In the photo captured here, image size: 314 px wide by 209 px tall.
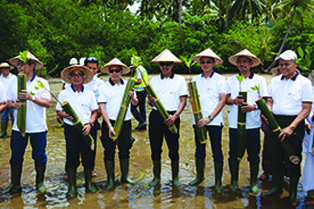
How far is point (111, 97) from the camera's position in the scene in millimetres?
4578

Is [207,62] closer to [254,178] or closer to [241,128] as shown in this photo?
[241,128]

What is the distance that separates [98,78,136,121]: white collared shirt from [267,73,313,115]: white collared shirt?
2.48m

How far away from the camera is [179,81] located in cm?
460

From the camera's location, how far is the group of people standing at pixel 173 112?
4074 mm

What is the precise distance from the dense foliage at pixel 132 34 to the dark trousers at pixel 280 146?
18.7m

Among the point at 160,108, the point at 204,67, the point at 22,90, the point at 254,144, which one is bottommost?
the point at 254,144

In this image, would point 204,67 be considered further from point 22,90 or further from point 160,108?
point 22,90

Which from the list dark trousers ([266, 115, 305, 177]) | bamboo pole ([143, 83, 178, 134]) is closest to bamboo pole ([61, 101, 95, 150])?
bamboo pole ([143, 83, 178, 134])

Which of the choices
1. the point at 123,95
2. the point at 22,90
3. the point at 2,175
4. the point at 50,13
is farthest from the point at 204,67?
the point at 50,13

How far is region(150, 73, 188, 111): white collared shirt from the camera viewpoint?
→ 15.0ft

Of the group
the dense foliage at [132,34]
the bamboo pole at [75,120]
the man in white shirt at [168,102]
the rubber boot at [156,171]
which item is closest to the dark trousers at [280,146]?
the man in white shirt at [168,102]

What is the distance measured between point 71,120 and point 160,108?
1383 mm

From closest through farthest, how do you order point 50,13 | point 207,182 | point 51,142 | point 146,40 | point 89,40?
point 207,182
point 51,142
point 50,13
point 89,40
point 146,40

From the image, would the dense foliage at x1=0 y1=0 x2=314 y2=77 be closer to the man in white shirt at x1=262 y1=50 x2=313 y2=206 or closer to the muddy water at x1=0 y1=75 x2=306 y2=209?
the muddy water at x1=0 y1=75 x2=306 y2=209
